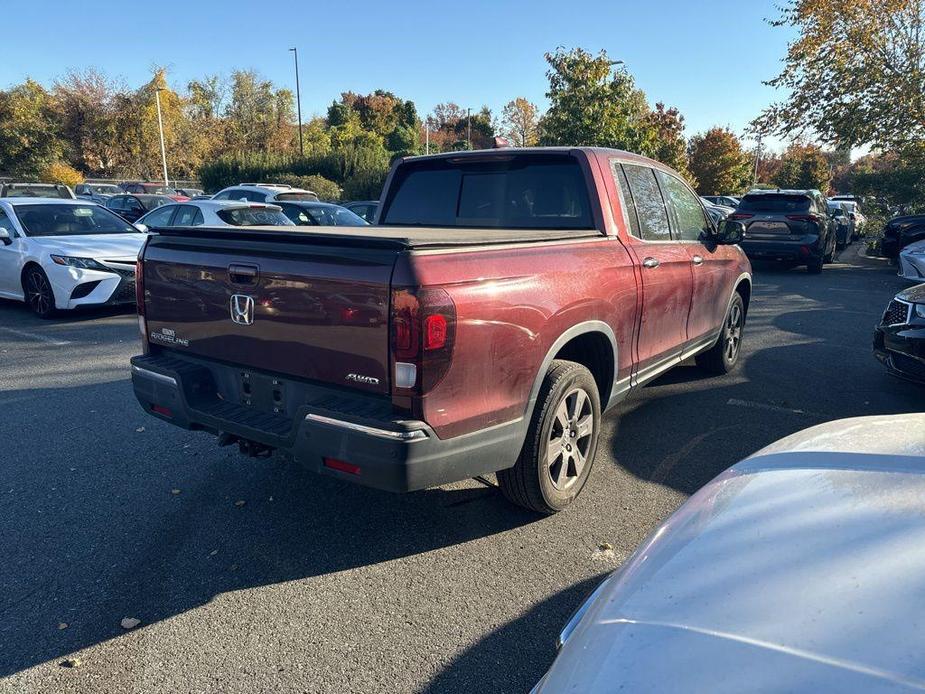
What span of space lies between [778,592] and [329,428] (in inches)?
74.5

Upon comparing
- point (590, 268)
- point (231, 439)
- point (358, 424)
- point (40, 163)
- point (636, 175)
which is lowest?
point (231, 439)

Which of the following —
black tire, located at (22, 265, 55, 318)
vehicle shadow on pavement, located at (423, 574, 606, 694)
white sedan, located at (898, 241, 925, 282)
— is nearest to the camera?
vehicle shadow on pavement, located at (423, 574, 606, 694)

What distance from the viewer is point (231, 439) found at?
345 cm

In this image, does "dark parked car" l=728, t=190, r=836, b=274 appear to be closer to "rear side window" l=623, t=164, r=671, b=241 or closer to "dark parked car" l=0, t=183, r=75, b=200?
"rear side window" l=623, t=164, r=671, b=241

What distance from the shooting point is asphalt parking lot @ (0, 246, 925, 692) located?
2.58m

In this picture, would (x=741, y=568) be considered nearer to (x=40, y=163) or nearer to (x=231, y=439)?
(x=231, y=439)

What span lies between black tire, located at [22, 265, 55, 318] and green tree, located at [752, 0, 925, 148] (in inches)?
764

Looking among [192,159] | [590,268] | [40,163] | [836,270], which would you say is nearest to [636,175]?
[590,268]

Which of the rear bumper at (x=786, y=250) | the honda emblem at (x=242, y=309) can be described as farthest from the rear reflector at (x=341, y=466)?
the rear bumper at (x=786, y=250)

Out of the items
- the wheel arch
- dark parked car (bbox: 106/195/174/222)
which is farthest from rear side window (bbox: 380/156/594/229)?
dark parked car (bbox: 106/195/174/222)

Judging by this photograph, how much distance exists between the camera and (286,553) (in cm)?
334

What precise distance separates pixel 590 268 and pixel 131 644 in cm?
277

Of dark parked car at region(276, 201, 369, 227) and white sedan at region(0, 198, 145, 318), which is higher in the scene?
dark parked car at region(276, 201, 369, 227)

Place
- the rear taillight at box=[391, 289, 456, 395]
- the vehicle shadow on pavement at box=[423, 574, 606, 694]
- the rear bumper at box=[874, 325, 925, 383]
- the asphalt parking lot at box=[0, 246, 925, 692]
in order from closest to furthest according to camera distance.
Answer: the vehicle shadow on pavement at box=[423, 574, 606, 694] → the asphalt parking lot at box=[0, 246, 925, 692] → the rear taillight at box=[391, 289, 456, 395] → the rear bumper at box=[874, 325, 925, 383]
